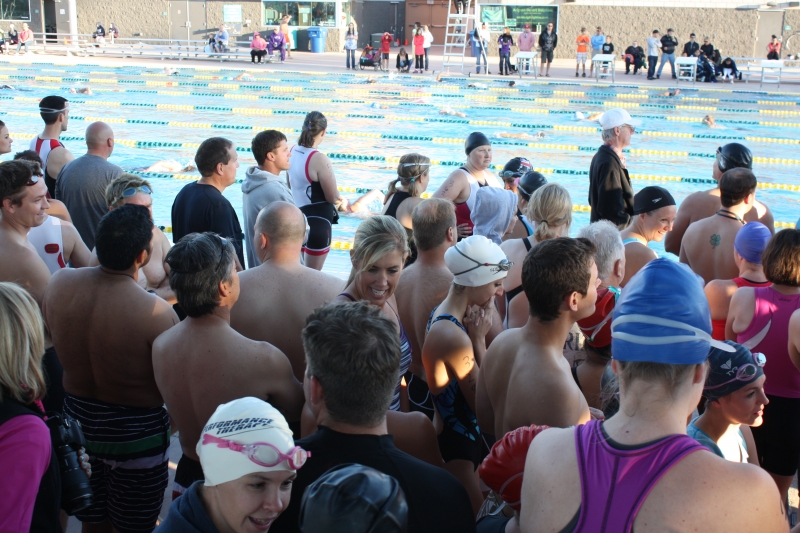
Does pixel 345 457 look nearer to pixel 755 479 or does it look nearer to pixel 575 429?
pixel 575 429

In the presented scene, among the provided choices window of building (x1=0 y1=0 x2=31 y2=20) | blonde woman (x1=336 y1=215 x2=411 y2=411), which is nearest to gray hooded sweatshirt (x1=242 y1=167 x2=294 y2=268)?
blonde woman (x1=336 y1=215 x2=411 y2=411)

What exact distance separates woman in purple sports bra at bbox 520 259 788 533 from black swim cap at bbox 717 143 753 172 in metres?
3.70

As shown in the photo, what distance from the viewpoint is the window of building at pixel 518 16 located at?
31344mm

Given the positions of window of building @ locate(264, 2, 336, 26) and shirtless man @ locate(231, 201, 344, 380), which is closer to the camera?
shirtless man @ locate(231, 201, 344, 380)

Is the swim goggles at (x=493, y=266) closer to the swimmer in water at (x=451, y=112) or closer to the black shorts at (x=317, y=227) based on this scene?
the black shorts at (x=317, y=227)

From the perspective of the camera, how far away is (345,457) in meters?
1.71

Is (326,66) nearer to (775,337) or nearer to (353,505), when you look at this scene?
(775,337)

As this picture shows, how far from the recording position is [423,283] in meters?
3.29

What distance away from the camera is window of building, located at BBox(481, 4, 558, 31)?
31.3m

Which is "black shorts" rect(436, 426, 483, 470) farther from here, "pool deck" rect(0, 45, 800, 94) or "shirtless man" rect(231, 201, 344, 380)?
"pool deck" rect(0, 45, 800, 94)

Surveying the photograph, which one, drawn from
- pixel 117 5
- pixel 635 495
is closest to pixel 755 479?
pixel 635 495

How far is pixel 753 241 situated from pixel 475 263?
1519mm

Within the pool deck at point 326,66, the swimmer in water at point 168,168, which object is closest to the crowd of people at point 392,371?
the swimmer in water at point 168,168

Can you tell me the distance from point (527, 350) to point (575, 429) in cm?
73
